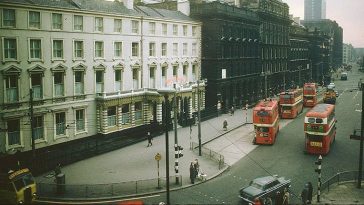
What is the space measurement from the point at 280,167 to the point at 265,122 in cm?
810

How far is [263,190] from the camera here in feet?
80.9

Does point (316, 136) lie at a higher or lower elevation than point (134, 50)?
lower

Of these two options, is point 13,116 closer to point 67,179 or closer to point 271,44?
point 67,179

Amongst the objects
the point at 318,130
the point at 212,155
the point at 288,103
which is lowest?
the point at 212,155

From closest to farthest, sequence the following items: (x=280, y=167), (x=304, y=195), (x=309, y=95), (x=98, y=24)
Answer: (x=304, y=195) < (x=280, y=167) < (x=98, y=24) < (x=309, y=95)

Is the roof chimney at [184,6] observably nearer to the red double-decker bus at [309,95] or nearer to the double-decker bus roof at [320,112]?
the red double-decker bus at [309,95]

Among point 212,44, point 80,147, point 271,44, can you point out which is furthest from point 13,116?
point 271,44

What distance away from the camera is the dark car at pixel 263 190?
24266mm

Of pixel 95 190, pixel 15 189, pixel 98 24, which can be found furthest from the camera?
pixel 98 24

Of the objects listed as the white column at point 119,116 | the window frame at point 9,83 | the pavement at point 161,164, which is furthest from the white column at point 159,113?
the window frame at point 9,83

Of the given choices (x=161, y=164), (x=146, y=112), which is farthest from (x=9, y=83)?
(x=146, y=112)

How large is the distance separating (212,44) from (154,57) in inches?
557

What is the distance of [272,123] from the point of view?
41.5m

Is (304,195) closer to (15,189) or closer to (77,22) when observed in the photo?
(15,189)
